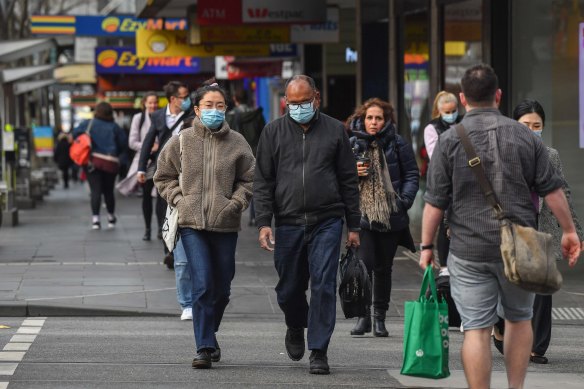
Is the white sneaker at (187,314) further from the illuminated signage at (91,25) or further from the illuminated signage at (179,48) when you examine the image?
the illuminated signage at (91,25)

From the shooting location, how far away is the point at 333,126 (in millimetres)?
8625

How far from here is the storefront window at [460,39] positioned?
53.6 feet

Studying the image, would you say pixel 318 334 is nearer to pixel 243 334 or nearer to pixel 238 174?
pixel 238 174

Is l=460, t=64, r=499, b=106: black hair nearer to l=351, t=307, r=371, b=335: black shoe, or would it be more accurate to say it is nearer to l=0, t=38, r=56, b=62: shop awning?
l=351, t=307, r=371, b=335: black shoe

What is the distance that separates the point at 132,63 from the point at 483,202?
30.5 meters

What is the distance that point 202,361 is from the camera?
8703 millimetres

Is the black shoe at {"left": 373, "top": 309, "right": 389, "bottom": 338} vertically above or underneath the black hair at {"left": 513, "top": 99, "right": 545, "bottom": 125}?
underneath

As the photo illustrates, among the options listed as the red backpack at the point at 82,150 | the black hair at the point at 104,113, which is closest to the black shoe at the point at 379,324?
the red backpack at the point at 82,150

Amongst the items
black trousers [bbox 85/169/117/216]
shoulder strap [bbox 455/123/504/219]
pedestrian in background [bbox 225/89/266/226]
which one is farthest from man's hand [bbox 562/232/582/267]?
black trousers [bbox 85/169/117/216]

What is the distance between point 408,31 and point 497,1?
3923 mm

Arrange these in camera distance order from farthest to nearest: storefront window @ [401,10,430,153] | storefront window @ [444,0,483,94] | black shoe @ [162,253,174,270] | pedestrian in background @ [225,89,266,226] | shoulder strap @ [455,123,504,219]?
pedestrian in background @ [225,89,266,226], storefront window @ [401,10,430,153], storefront window @ [444,0,483,94], black shoe @ [162,253,174,270], shoulder strap @ [455,123,504,219]

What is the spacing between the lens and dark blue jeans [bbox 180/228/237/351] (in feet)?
28.8

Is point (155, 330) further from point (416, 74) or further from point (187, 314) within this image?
point (416, 74)

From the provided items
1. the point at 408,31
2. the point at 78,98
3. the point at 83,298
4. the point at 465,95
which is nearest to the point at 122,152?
the point at 408,31
